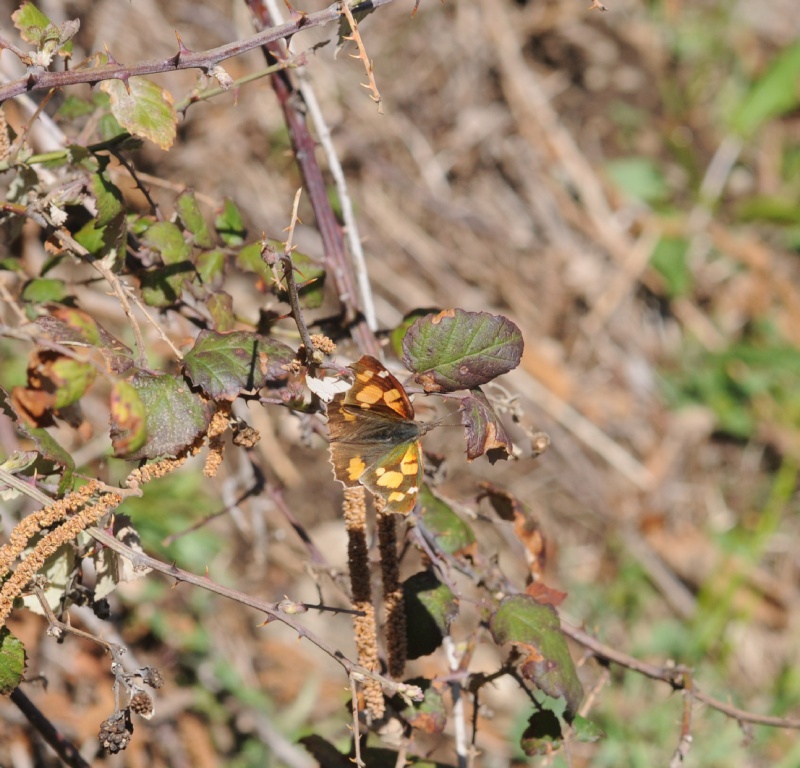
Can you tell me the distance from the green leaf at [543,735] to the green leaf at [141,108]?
36.5 inches

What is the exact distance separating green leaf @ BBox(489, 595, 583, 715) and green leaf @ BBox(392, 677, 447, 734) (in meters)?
0.13

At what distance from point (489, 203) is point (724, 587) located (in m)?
1.96

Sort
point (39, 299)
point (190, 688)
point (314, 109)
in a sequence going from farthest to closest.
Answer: point (190, 688) → point (314, 109) → point (39, 299)

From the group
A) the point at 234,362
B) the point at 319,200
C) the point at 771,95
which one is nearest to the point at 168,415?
the point at 234,362

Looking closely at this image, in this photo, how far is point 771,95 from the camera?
421cm

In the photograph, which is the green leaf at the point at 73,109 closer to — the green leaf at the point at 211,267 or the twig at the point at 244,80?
the twig at the point at 244,80

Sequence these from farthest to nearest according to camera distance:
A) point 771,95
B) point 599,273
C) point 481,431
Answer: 1. point 771,95
2. point 599,273
3. point 481,431

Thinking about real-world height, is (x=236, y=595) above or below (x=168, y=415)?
below

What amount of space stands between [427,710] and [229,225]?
0.75m

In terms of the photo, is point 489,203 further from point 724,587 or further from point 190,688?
point 190,688

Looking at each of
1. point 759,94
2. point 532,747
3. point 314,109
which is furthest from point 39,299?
point 759,94

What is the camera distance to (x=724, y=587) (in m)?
3.66

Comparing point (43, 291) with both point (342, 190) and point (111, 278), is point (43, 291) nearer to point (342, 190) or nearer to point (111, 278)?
point (111, 278)

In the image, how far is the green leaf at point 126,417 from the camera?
0.80 meters
